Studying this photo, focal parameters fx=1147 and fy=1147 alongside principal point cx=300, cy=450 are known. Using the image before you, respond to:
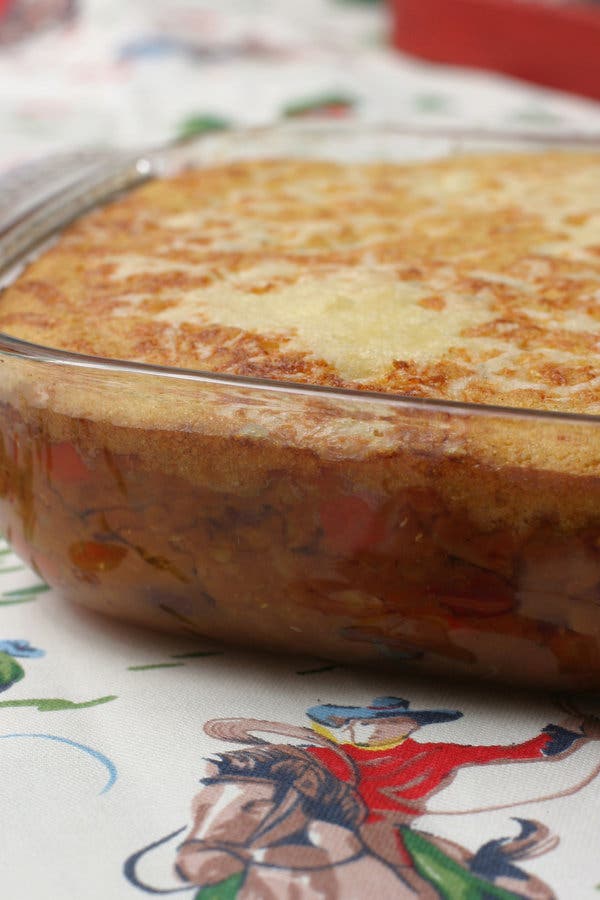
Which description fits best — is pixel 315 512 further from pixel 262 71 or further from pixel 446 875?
pixel 262 71

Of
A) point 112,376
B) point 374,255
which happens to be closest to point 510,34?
point 374,255

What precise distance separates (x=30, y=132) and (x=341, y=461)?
1.66 m

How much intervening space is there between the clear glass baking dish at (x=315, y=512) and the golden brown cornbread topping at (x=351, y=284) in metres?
0.08

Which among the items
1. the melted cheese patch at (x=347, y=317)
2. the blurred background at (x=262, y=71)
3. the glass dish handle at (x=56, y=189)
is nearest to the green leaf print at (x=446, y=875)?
the melted cheese patch at (x=347, y=317)

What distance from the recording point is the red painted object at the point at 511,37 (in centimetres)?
256

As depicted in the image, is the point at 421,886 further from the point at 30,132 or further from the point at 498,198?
the point at 30,132

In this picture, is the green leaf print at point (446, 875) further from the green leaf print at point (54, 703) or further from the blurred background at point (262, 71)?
the blurred background at point (262, 71)

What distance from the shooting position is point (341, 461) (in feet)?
2.55

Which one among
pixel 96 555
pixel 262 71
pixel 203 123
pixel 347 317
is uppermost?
pixel 262 71

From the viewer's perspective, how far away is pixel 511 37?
272 centimetres

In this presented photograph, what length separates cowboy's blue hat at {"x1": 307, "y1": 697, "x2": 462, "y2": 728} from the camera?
2.77ft

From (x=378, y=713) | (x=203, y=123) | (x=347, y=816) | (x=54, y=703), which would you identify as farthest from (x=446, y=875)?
(x=203, y=123)

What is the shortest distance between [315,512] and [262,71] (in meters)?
2.01

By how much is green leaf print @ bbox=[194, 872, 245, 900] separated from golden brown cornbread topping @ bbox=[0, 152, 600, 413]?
0.35 metres
